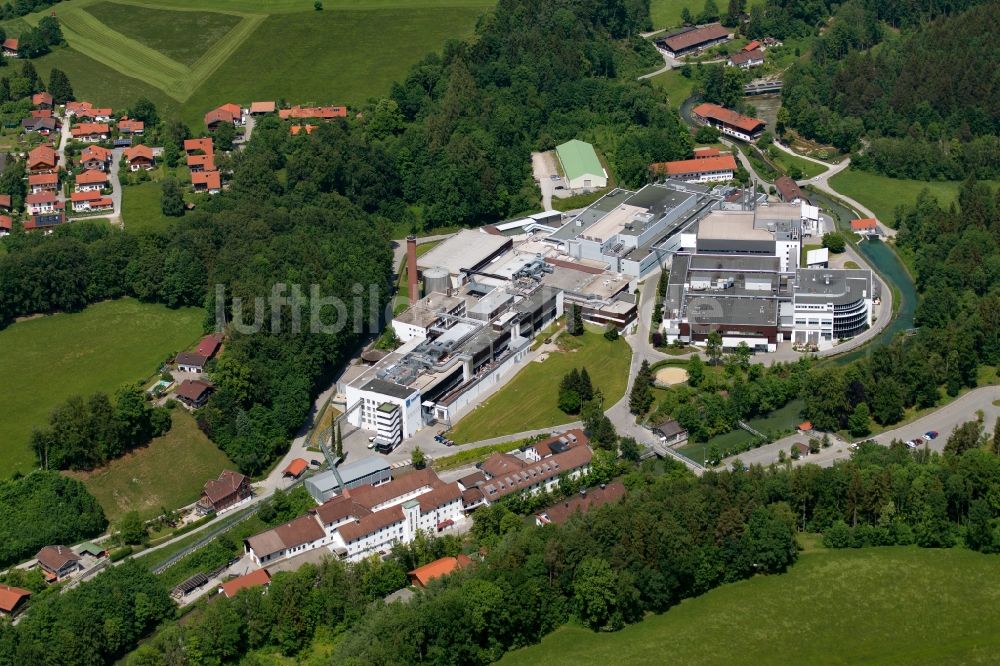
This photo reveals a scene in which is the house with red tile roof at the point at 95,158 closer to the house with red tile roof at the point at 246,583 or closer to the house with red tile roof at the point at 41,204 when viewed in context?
the house with red tile roof at the point at 41,204

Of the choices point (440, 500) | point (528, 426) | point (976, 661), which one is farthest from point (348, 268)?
point (976, 661)

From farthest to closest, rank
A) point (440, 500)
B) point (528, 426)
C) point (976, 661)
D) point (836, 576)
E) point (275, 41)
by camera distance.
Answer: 1. point (275, 41)
2. point (528, 426)
3. point (440, 500)
4. point (836, 576)
5. point (976, 661)

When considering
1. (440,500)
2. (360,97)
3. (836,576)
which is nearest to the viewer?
(836,576)

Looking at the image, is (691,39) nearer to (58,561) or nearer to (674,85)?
(674,85)

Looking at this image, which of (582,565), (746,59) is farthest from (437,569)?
(746,59)

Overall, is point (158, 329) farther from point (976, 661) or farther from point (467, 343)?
point (976, 661)

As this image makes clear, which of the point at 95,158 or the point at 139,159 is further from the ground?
the point at 95,158
